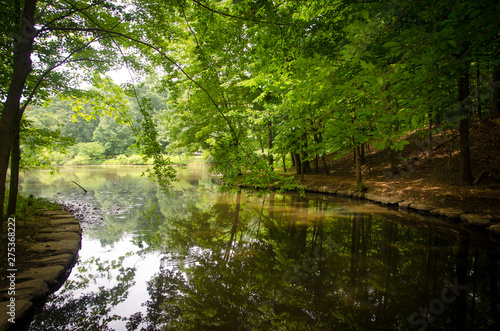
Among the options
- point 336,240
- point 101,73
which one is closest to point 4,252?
point 101,73

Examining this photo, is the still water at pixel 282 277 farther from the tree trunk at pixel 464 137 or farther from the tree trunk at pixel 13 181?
the tree trunk at pixel 464 137

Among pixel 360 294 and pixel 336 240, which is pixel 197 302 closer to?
pixel 360 294

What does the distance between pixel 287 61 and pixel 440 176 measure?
8.27 meters

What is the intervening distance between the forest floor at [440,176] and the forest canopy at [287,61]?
33.4 inches

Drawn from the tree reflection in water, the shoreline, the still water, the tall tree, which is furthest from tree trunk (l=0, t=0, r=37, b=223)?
the tree reflection in water

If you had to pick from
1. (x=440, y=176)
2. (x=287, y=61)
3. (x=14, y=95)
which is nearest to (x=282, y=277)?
(x=287, y=61)

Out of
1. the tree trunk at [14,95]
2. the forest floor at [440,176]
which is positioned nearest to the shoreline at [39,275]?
the tree trunk at [14,95]

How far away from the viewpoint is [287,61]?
554 centimetres

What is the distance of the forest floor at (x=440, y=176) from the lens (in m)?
7.01

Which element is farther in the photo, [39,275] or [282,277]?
[282,277]

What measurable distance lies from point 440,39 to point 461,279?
3654 millimetres

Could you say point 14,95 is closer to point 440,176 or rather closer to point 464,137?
point 464,137

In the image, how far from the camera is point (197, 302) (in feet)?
11.3

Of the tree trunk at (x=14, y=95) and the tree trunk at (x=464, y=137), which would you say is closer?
the tree trunk at (x=14, y=95)
